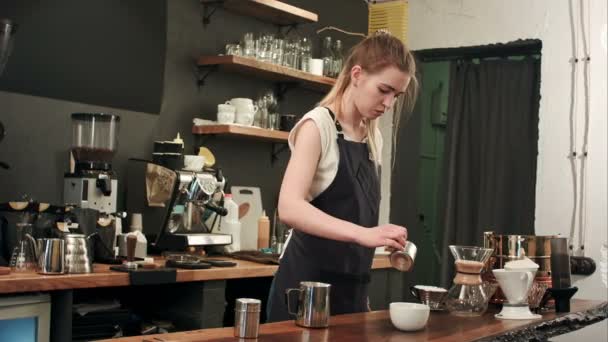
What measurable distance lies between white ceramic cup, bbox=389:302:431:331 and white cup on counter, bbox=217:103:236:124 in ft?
7.69

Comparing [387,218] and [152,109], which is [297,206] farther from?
[387,218]

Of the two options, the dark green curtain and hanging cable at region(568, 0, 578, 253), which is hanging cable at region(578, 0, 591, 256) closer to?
hanging cable at region(568, 0, 578, 253)

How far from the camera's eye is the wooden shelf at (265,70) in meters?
4.20

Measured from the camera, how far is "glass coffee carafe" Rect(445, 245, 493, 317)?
2455 mm

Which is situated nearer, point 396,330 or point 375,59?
point 396,330

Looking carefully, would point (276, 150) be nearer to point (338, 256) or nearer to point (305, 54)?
point (305, 54)

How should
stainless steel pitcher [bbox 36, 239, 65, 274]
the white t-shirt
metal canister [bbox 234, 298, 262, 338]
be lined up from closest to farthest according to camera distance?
metal canister [bbox 234, 298, 262, 338]
the white t-shirt
stainless steel pitcher [bbox 36, 239, 65, 274]

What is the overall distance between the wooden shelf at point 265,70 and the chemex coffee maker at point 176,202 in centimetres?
59

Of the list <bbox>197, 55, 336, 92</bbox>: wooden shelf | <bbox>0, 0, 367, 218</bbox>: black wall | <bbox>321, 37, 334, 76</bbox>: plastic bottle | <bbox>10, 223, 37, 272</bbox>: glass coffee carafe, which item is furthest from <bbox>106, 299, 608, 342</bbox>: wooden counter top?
<bbox>321, 37, 334, 76</bbox>: plastic bottle

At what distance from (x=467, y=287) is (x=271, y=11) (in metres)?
2.52

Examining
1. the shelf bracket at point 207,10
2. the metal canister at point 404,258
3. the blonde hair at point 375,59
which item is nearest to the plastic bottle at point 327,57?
the shelf bracket at point 207,10

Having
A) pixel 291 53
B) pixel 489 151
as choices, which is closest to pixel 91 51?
pixel 291 53

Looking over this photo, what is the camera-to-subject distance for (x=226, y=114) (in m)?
4.24

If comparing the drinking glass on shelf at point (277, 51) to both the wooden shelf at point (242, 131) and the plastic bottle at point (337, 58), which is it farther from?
the plastic bottle at point (337, 58)
